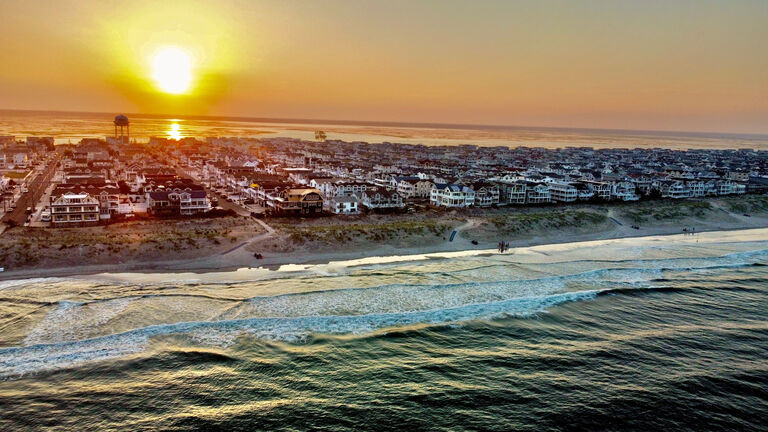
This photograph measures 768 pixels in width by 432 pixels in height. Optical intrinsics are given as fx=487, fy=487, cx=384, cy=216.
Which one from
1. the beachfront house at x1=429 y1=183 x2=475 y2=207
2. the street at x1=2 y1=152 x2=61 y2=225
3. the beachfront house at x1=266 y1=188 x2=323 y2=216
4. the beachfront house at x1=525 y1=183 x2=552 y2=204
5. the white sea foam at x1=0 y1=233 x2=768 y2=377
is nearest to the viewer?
the white sea foam at x1=0 y1=233 x2=768 y2=377

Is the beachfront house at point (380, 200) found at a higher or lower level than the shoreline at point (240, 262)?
higher

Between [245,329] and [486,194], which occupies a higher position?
[486,194]

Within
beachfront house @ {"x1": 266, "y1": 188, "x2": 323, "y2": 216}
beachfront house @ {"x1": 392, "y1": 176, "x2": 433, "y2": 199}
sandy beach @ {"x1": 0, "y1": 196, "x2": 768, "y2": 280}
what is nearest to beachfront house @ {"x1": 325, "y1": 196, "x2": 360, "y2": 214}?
beachfront house @ {"x1": 266, "y1": 188, "x2": 323, "y2": 216}

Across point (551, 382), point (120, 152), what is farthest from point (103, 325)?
point (120, 152)

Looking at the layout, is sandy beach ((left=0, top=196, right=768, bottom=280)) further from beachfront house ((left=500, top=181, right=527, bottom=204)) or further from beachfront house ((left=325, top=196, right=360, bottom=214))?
beachfront house ((left=500, top=181, right=527, bottom=204))

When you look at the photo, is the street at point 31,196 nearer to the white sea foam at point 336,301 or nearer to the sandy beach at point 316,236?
the sandy beach at point 316,236

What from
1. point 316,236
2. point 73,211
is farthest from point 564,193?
point 73,211

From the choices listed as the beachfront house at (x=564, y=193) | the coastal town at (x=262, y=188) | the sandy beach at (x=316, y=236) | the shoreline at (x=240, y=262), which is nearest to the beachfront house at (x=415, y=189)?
the coastal town at (x=262, y=188)

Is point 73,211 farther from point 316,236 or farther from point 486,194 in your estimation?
point 486,194
